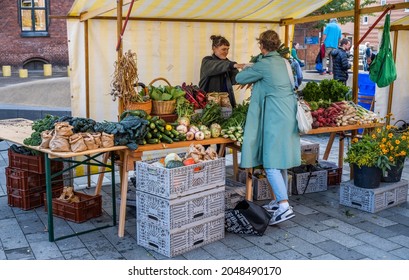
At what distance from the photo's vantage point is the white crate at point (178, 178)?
15.4 feet

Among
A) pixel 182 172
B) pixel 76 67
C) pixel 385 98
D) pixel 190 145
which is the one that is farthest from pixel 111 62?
pixel 385 98

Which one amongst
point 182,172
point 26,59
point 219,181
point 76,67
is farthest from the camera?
point 26,59

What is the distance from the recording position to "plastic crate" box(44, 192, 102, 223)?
18.8 feet

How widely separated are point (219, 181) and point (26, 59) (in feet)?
71.8

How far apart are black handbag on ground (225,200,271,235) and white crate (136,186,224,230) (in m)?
0.26

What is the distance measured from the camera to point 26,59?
25.0m

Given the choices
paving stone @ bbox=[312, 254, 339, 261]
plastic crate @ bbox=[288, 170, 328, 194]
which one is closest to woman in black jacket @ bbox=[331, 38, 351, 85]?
plastic crate @ bbox=[288, 170, 328, 194]

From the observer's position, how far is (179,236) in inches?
191

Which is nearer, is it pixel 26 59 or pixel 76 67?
pixel 76 67

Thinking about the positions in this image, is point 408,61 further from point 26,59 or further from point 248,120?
point 26,59

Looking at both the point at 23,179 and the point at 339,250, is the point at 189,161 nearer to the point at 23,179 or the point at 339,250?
the point at 339,250

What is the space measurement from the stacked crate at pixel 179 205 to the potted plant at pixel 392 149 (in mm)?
2106

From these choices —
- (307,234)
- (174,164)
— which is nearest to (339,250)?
(307,234)

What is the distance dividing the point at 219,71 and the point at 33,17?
20.3 metres
